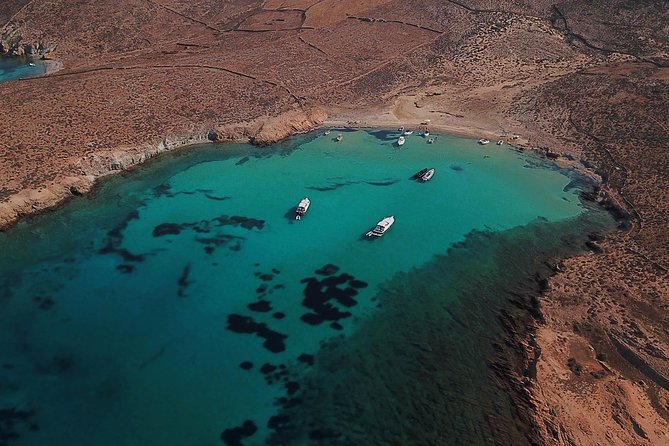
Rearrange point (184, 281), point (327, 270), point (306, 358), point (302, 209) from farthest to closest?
point (302, 209) < point (327, 270) < point (184, 281) < point (306, 358)

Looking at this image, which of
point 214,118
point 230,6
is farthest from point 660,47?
point 230,6

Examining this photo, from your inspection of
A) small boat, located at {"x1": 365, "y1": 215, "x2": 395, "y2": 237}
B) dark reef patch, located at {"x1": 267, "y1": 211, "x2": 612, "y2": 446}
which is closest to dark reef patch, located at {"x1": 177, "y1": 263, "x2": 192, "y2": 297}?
dark reef patch, located at {"x1": 267, "y1": 211, "x2": 612, "y2": 446}

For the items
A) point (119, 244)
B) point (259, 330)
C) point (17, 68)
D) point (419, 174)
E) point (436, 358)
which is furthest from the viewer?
point (17, 68)

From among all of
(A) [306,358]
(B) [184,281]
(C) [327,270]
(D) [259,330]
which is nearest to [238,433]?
(A) [306,358]

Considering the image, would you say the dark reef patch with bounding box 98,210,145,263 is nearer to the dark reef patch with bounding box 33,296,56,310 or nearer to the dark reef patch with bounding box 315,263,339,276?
the dark reef patch with bounding box 33,296,56,310

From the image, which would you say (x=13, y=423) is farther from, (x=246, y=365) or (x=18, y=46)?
(x=18, y=46)

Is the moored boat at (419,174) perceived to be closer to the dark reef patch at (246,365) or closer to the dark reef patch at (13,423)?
the dark reef patch at (246,365)

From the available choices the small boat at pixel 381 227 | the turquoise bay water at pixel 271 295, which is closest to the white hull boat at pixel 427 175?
the turquoise bay water at pixel 271 295
